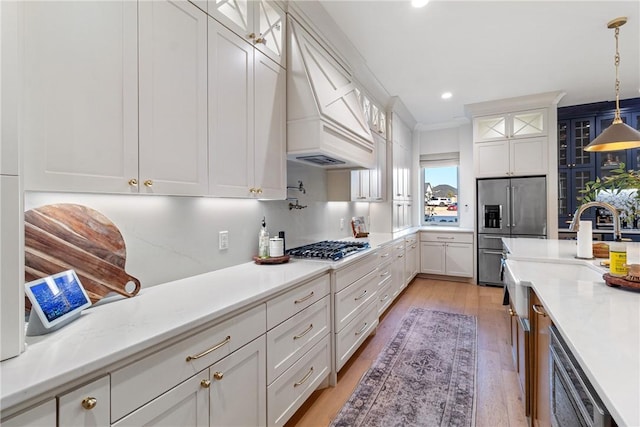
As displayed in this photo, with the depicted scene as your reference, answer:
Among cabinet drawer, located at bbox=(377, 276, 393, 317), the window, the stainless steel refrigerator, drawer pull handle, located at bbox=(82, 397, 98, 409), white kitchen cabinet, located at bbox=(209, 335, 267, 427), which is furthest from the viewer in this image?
the window

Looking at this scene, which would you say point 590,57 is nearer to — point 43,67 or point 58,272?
point 43,67

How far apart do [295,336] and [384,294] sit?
6.27 feet

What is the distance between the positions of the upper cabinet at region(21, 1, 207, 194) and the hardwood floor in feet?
5.36

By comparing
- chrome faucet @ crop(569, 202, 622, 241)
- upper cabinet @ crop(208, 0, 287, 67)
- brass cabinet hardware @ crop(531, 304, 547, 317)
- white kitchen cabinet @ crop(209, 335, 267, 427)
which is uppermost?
upper cabinet @ crop(208, 0, 287, 67)

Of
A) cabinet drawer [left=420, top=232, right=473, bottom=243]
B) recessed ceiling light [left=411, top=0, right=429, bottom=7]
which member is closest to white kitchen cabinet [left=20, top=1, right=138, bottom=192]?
recessed ceiling light [left=411, top=0, right=429, bottom=7]

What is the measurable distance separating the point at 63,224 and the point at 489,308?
4.30 m

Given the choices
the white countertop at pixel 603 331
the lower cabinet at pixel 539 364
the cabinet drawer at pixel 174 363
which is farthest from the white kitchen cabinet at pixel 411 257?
the cabinet drawer at pixel 174 363

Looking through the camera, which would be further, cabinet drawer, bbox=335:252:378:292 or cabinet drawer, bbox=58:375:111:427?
cabinet drawer, bbox=335:252:378:292

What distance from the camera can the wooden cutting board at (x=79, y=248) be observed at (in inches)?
44.4

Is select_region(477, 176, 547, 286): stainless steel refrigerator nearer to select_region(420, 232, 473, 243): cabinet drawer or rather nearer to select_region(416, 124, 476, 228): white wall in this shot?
select_region(420, 232, 473, 243): cabinet drawer

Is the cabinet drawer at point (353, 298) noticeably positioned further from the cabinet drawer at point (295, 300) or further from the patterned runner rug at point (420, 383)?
the patterned runner rug at point (420, 383)

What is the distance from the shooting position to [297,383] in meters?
1.80

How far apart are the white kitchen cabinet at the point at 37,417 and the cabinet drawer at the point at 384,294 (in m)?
2.75

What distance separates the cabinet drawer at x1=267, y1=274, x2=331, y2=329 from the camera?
1.57 metres
